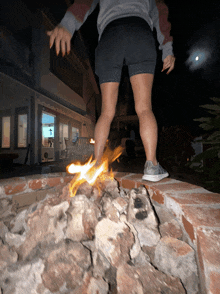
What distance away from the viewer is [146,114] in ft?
4.02

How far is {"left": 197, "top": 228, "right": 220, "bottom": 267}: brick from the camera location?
16.8 inches

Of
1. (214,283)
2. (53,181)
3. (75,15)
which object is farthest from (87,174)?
(75,15)

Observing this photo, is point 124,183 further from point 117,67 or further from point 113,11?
point 113,11

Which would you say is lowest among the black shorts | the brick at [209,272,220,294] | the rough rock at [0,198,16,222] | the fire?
the rough rock at [0,198,16,222]

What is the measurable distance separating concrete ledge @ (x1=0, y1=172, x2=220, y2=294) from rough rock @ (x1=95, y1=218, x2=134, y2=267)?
0.94 feet

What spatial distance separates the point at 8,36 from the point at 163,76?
7101 millimetres

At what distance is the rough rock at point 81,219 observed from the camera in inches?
29.9

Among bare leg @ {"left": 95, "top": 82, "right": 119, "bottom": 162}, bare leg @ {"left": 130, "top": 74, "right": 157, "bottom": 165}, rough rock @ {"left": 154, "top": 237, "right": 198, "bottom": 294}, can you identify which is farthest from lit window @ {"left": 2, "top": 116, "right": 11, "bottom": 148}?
rough rock @ {"left": 154, "top": 237, "right": 198, "bottom": 294}

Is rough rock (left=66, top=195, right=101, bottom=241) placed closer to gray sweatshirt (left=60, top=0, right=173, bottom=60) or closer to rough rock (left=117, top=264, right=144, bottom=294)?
rough rock (left=117, top=264, right=144, bottom=294)

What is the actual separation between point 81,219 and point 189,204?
598mm

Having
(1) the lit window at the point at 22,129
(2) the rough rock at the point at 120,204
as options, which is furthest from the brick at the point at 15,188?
(1) the lit window at the point at 22,129

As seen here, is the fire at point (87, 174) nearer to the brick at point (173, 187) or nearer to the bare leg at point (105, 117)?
the bare leg at point (105, 117)

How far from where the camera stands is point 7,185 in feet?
3.59

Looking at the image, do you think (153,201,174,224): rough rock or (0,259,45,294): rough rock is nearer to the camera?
(0,259,45,294): rough rock
